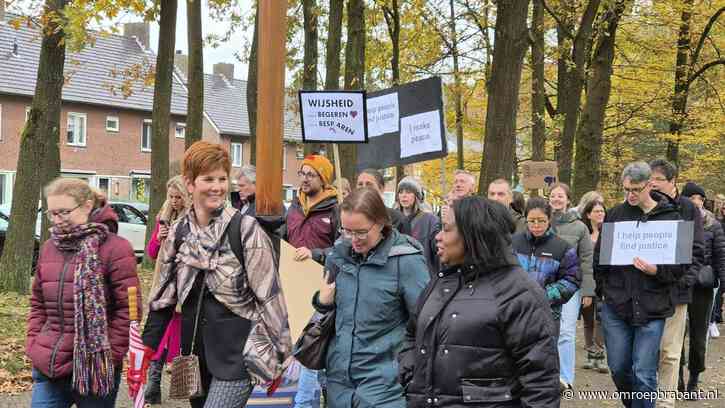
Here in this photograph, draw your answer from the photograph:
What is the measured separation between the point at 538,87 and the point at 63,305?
21898 millimetres

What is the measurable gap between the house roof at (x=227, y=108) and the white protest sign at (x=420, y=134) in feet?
148

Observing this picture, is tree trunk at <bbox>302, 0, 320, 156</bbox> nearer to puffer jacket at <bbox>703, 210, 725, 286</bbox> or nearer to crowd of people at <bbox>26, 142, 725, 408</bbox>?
puffer jacket at <bbox>703, 210, 725, 286</bbox>

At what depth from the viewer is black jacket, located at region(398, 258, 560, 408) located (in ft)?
12.7

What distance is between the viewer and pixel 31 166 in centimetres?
1396

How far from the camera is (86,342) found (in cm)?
514

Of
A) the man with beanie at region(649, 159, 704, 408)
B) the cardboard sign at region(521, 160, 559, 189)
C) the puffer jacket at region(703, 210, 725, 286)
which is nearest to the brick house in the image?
the cardboard sign at region(521, 160, 559, 189)

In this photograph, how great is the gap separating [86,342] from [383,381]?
1594mm

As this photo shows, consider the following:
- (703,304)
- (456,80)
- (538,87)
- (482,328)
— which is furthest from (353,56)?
(482,328)

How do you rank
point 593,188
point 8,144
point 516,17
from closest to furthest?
point 516,17 → point 593,188 → point 8,144

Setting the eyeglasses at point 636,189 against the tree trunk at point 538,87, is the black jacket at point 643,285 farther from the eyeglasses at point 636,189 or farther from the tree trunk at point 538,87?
the tree trunk at point 538,87

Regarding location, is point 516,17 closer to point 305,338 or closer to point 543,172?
point 543,172

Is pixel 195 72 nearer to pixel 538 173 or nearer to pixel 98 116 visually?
pixel 538 173

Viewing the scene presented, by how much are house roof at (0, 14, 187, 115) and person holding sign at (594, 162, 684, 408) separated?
34.0m

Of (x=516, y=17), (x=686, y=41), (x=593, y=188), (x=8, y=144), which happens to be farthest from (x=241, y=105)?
(x=516, y=17)
